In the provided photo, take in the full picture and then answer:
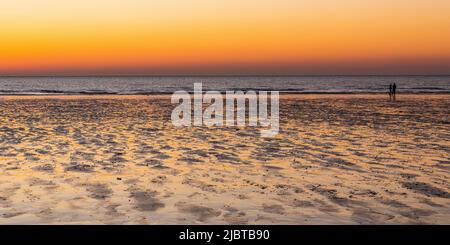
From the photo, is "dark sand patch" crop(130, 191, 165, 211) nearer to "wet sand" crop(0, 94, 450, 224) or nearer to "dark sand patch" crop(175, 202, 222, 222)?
"wet sand" crop(0, 94, 450, 224)

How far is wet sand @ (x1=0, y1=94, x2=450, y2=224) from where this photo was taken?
909 centimetres

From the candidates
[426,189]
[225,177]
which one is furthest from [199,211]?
[426,189]

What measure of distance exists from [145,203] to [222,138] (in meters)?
11.0

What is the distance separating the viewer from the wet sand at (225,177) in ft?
29.8

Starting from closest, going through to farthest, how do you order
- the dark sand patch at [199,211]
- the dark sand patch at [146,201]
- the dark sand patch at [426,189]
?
1. the dark sand patch at [199,211]
2. the dark sand patch at [146,201]
3. the dark sand patch at [426,189]

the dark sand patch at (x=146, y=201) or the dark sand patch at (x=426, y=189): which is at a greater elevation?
the dark sand patch at (x=426, y=189)

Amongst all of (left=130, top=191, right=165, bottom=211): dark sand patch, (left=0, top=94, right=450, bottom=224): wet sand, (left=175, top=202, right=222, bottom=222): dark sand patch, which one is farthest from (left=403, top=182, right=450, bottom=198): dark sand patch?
(left=130, top=191, right=165, bottom=211): dark sand patch

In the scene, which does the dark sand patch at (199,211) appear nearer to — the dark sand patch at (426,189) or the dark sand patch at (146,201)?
the dark sand patch at (146,201)

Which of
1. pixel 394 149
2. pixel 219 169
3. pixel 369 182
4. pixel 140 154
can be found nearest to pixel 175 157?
pixel 140 154

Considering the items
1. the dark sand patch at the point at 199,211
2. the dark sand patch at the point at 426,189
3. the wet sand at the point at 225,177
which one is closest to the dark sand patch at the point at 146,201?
the wet sand at the point at 225,177

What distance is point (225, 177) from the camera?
12.4 m

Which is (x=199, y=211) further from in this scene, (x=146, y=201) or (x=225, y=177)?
(x=225, y=177)

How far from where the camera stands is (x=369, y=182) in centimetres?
1170
